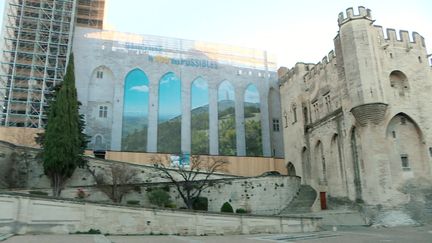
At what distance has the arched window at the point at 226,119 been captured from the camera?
134 ft

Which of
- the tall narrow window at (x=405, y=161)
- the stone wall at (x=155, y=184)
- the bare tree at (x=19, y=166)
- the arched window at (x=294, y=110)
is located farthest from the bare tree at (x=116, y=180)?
the tall narrow window at (x=405, y=161)

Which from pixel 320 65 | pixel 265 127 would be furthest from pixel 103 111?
pixel 320 65

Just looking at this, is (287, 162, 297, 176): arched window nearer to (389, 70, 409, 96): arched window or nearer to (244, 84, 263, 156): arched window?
(244, 84, 263, 156): arched window

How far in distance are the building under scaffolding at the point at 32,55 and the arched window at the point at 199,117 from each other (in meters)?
13.5

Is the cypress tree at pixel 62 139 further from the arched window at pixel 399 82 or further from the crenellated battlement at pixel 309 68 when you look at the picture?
the arched window at pixel 399 82

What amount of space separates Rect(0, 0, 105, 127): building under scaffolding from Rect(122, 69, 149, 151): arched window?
22.0 ft

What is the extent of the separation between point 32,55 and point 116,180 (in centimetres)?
1940

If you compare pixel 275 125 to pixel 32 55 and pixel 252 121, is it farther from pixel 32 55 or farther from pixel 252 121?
pixel 32 55

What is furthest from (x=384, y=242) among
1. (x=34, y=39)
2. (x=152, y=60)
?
(x=34, y=39)

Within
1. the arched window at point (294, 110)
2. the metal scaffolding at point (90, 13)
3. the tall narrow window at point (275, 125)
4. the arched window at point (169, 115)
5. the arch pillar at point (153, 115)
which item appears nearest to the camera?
the arched window at point (294, 110)

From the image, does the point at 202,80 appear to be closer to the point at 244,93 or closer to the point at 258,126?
the point at 244,93

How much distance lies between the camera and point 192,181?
2777 centimetres

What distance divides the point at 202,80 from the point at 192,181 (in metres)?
17.3

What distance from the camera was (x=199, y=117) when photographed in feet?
136
